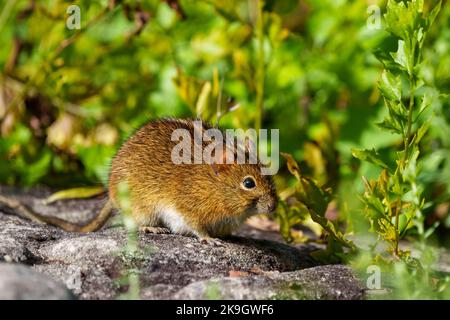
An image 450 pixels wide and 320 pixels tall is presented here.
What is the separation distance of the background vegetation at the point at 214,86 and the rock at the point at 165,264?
867mm

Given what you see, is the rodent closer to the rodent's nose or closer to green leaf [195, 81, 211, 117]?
the rodent's nose

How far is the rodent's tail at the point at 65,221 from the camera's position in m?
4.98

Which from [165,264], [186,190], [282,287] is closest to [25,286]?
[165,264]

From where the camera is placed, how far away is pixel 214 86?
559 centimetres

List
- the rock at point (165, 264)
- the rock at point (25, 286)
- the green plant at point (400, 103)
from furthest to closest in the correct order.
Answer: the green plant at point (400, 103)
the rock at point (165, 264)
the rock at point (25, 286)

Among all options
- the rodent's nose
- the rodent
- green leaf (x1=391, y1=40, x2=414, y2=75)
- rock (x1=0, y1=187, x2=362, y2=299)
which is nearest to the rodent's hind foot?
the rodent

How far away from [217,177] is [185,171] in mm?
195

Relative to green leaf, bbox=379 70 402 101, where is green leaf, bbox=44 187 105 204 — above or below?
below

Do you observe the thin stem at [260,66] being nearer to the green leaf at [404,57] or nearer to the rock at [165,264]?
the rock at [165,264]

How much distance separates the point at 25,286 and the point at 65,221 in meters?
2.15

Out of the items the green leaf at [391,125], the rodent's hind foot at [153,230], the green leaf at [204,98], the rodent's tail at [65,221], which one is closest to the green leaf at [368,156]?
the green leaf at [391,125]

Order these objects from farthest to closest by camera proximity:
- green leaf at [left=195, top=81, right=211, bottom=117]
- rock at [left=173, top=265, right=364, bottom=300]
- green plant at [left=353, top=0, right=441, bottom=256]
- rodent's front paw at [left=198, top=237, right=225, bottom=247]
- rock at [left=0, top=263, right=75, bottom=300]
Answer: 1. green leaf at [left=195, top=81, right=211, bottom=117]
2. rodent's front paw at [left=198, top=237, right=225, bottom=247]
3. green plant at [left=353, top=0, right=441, bottom=256]
4. rock at [left=173, top=265, right=364, bottom=300]
5. rock at [left=0, top=263, right=75, bottom=300]

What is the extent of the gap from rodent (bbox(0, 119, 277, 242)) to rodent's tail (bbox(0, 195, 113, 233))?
20 centimetres

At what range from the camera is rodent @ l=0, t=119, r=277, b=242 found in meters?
4.60
